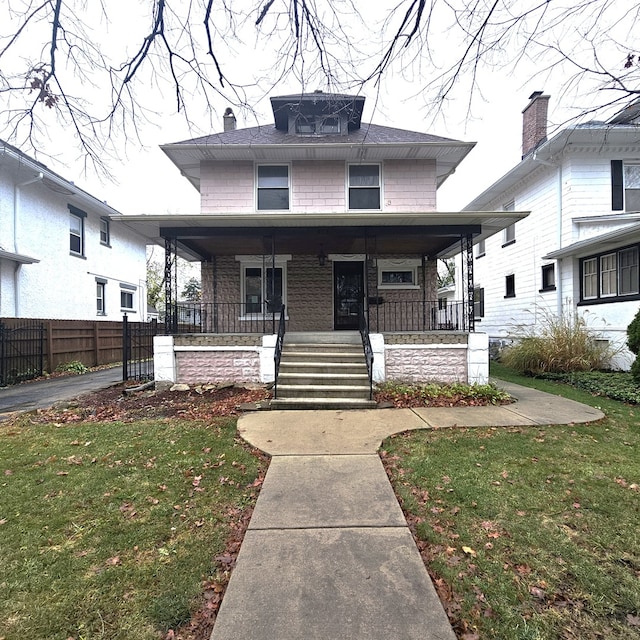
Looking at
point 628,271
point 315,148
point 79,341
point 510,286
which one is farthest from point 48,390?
point 510,286

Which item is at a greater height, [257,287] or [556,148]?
[556,148]

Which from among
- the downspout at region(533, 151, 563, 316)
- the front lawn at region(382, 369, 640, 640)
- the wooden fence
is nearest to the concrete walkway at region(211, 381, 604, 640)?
the front lawn at region(382, 369, 640, 640)

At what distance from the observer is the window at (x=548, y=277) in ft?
41.6

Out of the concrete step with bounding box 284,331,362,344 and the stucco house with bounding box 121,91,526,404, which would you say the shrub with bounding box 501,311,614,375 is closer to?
the stucco house with bounding box 121,91,526,404

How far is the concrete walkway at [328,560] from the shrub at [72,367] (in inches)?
390

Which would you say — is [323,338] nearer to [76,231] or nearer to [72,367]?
[72,367]

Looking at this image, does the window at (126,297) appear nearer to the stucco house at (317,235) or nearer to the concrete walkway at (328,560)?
the stucco house at (317,235)

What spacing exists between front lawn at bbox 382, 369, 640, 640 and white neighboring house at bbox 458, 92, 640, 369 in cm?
723

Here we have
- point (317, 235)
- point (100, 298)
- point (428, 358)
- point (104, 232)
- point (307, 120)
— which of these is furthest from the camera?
point (104, 232)

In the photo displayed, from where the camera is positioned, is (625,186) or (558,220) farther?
(558,220)

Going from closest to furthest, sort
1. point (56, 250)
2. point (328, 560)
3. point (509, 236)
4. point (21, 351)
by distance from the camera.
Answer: point (328, 560) → point (21, 351) → point (56, 250) → point (509, 236)

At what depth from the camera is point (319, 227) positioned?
8.35m

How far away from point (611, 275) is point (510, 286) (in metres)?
5.23

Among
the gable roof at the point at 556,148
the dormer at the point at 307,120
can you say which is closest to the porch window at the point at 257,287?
the dormer at the point at 307,120
